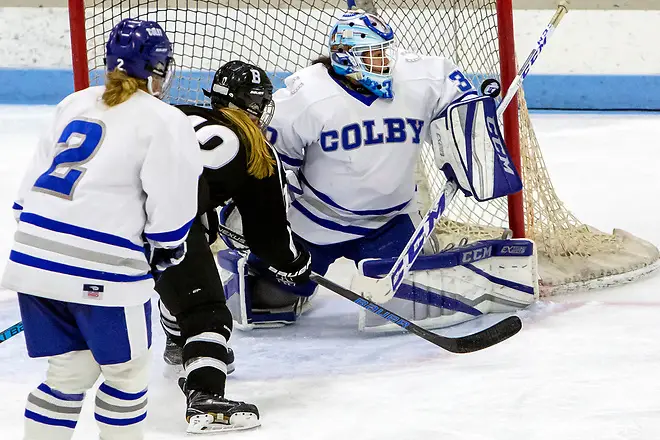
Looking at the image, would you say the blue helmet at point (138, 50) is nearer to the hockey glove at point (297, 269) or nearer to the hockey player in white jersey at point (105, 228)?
the hockey player in white jersey at point (105, 228)

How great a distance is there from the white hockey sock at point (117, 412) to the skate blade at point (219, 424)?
352mm

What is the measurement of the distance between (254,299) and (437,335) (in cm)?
60

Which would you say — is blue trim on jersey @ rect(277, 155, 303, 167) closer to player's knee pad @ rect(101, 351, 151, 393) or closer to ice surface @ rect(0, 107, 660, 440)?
ice surface @ rect(0, 107, 660, 440)

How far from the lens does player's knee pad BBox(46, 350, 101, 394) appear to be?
6.35 ft

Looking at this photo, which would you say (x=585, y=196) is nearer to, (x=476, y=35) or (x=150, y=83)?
(x=476, y=35)

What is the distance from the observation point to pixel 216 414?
7.69 ft

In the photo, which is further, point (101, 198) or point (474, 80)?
point (474, 80)

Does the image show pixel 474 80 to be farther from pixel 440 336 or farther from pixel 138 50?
pixel 138 50

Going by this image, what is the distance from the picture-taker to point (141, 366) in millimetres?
1984

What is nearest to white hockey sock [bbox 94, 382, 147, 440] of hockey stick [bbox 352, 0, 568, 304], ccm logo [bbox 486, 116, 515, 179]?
hockey stick [bbox 352, 0, 568, 304]

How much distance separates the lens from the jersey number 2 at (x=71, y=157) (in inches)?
73.7

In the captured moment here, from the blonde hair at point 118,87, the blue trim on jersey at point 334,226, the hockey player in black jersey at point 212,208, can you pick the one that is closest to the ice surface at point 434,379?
the hockey player in black jersey at point 212,208

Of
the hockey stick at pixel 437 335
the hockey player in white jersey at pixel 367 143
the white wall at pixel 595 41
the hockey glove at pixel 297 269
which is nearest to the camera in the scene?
the hockey glove at pixel 297 269

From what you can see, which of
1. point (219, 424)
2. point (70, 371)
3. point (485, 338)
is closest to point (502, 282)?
point (485, 338)
